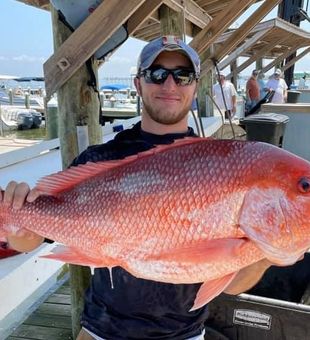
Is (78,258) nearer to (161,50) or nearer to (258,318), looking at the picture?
(161,50)

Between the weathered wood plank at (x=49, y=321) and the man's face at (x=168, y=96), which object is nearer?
the man's face at (x=168, y=96)

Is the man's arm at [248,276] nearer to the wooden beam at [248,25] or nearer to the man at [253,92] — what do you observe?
the wooden beam at [248,25]

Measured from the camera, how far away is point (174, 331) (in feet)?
5.02

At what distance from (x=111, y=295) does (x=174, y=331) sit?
0.88 feet

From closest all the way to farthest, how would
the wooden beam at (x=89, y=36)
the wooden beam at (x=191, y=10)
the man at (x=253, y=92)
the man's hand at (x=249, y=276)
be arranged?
1. the man's hand at (x=249, y=276)
2. the wooden beam at (x=89, y=36)
3. the wooden beam at (x=191, y=10)
4. the man at (x=253, y=92)

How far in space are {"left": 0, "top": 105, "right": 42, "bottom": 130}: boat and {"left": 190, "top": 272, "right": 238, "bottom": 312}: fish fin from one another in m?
17.9

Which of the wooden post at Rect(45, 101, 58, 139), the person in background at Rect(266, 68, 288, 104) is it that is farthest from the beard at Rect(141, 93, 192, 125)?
the person in background at Rect(266, 68, 288, 104)

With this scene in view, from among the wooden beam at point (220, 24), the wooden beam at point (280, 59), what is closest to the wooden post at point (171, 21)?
the wooden beam at point (220, 24)

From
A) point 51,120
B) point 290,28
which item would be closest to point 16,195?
point 51,120

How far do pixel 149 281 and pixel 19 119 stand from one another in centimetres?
1782

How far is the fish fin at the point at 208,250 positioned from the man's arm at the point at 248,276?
1.24ft

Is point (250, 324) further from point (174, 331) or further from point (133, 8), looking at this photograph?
point (133, 8)

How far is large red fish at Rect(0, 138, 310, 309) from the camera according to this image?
112cm

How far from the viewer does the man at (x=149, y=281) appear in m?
1.52
